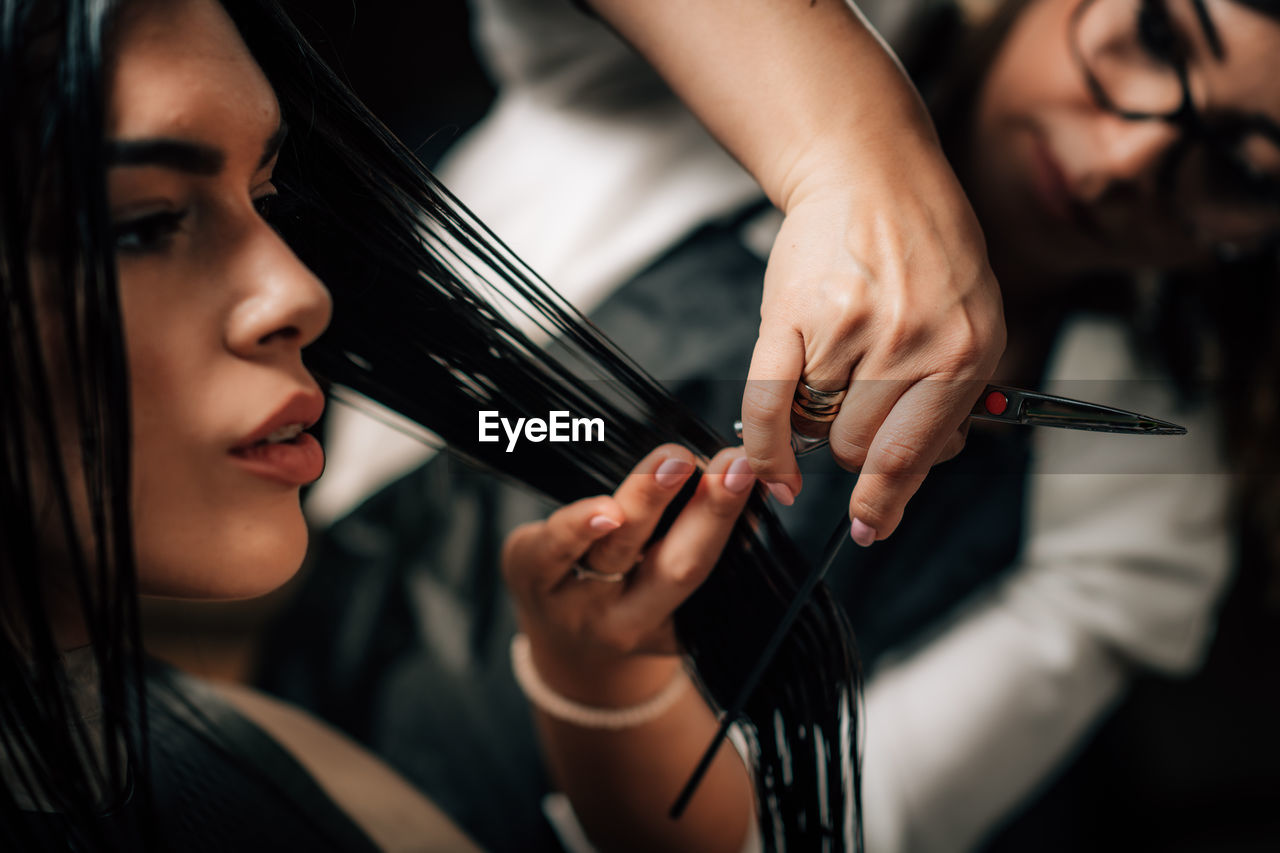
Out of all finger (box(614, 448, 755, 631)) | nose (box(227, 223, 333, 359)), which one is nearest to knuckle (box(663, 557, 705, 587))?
finger (box(614, 448, 755, 631))

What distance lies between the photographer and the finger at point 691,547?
1.21ft

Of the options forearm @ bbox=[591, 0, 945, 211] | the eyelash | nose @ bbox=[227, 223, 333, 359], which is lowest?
forearm @ bbox=[591, 0, 945, 211]

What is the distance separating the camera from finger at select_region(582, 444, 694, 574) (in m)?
0.37

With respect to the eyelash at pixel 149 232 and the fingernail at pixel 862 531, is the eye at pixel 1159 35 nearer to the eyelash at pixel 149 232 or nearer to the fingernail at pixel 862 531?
the fingernail at pixel 862 531

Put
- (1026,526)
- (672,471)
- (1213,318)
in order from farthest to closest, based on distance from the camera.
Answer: (1026,526), (1213,318), (672,471)

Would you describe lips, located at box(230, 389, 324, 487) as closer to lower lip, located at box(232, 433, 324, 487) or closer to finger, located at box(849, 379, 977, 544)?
lower lip, located at box(232, 433, 324, 487)

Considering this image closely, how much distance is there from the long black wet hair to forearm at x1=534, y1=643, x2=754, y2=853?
0.05 metres

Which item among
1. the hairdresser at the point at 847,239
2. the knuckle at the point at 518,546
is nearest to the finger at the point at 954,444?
the hairdresser at the point at 847,239

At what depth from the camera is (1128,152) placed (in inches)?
17.8

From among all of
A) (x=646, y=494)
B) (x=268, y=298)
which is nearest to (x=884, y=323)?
(x=646, y=494)

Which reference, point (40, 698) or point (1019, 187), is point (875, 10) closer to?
point (1019, 187)

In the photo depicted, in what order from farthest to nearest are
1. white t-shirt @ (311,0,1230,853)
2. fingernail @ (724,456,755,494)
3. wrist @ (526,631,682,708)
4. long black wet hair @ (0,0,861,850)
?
white t-shirt @ (311,0,1230,853) < wrist @ (526,631,682,708) < fingernail @ (724,456,755,494) < long black wet hair @ (0,0,861,850)

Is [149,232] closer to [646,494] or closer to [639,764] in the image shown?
[646,494]

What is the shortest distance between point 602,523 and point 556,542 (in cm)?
4
